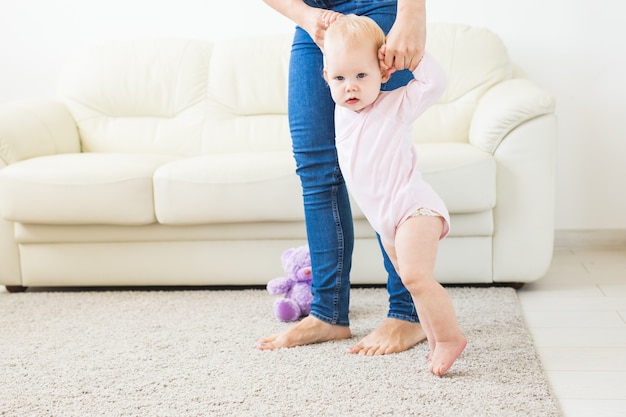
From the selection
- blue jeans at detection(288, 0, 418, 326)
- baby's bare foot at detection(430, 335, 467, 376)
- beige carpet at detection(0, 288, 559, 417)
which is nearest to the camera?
beige carpet at detection(0, 288, 559, 417)

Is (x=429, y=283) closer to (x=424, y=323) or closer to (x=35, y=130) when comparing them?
(x=424, y=323)

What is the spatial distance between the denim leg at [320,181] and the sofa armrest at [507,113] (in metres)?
0.74

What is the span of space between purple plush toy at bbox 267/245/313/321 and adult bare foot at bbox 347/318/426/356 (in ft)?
1.04

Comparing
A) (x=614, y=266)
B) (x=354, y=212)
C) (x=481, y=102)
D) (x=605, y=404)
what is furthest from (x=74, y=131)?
(x=605, y=404)

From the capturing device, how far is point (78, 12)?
132 inches

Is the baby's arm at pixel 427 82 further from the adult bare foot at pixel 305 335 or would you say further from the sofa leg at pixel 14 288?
the sofa leg at pixel 14 288

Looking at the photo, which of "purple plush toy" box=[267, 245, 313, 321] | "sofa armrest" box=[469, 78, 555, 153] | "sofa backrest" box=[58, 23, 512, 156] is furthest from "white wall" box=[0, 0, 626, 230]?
"purple plush toy" box=[267, 245, 313, 321]

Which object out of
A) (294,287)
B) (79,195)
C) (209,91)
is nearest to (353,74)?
(294,287)

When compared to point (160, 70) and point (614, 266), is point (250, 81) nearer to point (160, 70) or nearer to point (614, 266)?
point (160, 70)

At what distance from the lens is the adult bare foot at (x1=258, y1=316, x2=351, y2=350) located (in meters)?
1.85

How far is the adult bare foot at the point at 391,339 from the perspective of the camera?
179cm

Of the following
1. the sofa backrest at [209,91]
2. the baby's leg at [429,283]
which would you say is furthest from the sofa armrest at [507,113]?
the baby's leg at [429,283]

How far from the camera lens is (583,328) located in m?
2.00

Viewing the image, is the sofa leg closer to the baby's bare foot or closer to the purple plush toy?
the purple plush toy
